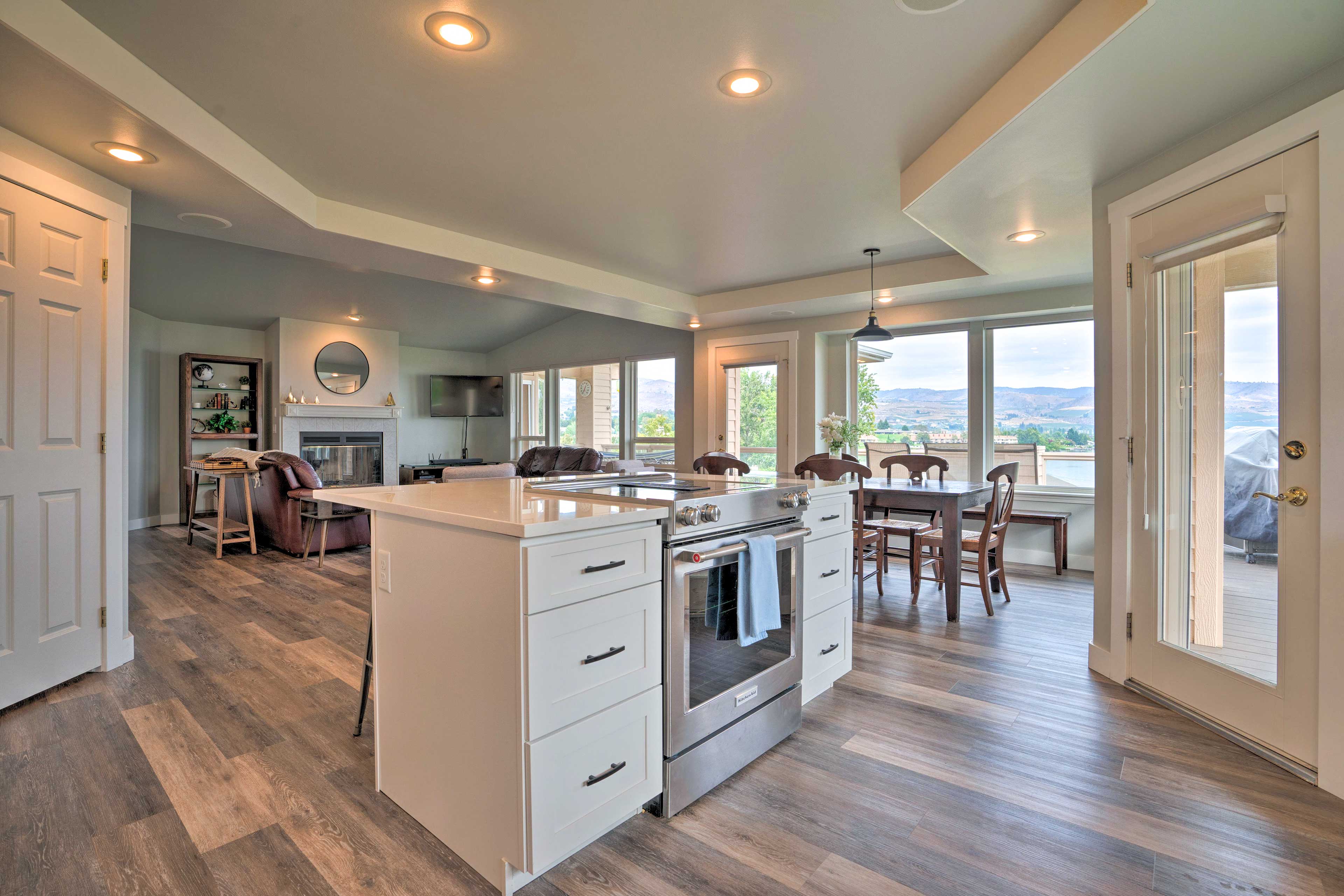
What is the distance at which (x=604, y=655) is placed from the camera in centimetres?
159

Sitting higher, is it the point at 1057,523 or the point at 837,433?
the point at 837,433

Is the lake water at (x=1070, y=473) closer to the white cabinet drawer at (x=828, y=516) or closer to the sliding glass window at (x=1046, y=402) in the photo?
the sliding glass window at (x=1046, y=402)

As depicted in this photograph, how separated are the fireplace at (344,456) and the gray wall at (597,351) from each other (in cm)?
197

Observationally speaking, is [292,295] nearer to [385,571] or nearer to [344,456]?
[344,456]

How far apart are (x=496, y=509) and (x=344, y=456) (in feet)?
25.4

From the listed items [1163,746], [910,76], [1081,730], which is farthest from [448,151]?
[1163,746]

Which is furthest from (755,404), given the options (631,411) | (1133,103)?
(1133,103)

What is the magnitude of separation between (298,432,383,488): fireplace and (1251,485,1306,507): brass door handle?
8437 mm

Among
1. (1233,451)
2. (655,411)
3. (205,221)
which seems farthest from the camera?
(655,411)

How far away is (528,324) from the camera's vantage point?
917 centimetres

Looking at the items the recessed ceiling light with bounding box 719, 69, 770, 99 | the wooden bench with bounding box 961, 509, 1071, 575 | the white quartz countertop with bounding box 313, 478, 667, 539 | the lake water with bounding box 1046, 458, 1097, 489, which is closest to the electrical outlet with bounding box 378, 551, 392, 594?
the white quartz countertop with bounding box 313, 478, 667, 539

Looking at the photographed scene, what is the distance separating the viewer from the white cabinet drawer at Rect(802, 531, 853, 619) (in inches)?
93.7

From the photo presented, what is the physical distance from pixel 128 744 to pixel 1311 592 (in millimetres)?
4014

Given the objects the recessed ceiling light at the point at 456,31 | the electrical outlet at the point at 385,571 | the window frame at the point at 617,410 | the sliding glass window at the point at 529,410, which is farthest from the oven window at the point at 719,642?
the sliding glass window at the point at 529,410
